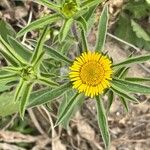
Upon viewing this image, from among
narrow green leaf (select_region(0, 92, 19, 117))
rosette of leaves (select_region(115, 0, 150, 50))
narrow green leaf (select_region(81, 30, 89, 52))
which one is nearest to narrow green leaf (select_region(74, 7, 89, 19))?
narrow green leaf (select_region(81, 30, 89, 52))

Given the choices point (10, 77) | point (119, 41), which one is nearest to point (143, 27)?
point (119, 41)

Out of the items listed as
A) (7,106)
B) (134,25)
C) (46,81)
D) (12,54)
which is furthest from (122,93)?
(134,25)

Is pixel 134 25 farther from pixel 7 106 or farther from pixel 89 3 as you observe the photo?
pixel 89 3

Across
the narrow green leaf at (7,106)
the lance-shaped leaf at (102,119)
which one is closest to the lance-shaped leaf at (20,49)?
the lance-shaped leaf at (102,119)

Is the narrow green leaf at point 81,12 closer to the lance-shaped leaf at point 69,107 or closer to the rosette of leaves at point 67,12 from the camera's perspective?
the rosette of leaves at point 67,12

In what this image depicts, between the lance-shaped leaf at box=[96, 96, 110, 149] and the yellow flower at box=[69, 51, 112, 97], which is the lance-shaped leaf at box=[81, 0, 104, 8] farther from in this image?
the lance-shaped leaf at box=[96, 96, 110, 149]

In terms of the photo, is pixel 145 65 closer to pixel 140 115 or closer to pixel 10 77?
pixel 140 115
